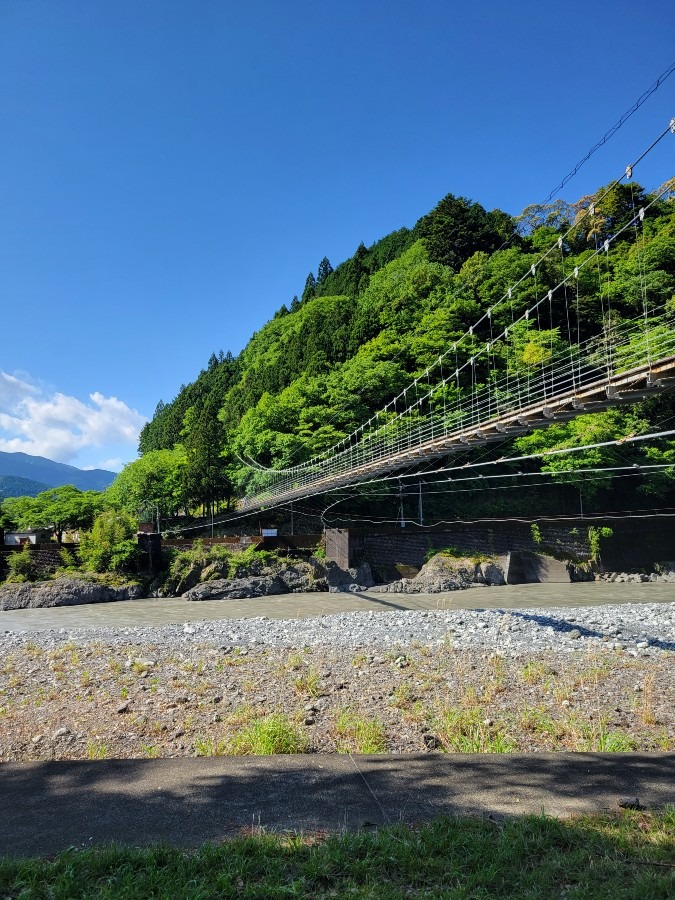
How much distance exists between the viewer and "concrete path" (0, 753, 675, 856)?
8.23 feet

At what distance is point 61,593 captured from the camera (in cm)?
2061

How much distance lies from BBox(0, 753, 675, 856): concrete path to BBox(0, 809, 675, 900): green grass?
22 cm

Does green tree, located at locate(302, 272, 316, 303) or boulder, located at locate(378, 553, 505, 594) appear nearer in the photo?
boulder, located at locate(378, 553, 505, 594)

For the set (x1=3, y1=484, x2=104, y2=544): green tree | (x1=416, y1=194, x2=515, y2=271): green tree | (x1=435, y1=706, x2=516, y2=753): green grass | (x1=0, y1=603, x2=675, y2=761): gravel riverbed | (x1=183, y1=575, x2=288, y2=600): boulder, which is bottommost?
(x1=183, y1=575, x2=288, y2=600): boulder

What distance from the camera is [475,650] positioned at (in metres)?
9.02

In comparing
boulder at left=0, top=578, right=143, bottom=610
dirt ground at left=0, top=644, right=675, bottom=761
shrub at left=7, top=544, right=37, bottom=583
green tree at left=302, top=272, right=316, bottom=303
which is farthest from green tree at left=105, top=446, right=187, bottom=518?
green tree at left=302, top=272, right=316, bottom=303

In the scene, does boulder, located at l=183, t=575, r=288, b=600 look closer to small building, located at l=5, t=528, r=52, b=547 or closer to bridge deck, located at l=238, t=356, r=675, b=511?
bridge deck, located at l=238, t=356, r=675, b=511

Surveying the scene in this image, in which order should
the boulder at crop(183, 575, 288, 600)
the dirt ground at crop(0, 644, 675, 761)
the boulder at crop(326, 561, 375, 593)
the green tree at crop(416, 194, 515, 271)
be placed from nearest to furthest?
the dirt ground at crop(0, 644, 675, 761), the boulder at crop(183, 575, 288, 600), the boulder at crop(326, 561, 375, 593), the green tree at crop(416, 194, 515, 271)

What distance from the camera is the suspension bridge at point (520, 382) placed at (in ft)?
34.6

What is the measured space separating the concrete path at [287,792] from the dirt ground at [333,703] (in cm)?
121

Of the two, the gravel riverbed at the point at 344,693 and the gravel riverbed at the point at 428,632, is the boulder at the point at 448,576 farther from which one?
the gravel riverbed at the point at 344,693

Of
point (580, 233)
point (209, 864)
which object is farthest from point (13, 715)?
point (580, 233)

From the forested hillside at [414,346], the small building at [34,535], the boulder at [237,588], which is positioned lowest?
the boulder at [237,588]

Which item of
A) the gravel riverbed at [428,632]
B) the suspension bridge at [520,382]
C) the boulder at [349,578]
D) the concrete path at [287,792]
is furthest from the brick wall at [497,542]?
the concrete path at [287,792]
